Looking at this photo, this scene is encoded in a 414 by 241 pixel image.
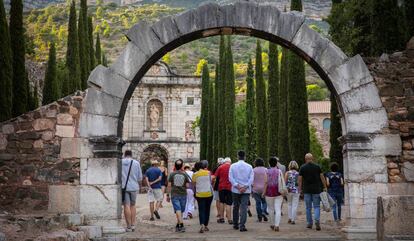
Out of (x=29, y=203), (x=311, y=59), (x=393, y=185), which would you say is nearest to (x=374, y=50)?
(x=311, y=59)

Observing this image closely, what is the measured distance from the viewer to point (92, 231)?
9.00 m

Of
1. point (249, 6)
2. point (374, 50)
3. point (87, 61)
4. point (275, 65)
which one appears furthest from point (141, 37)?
point (87, 61)

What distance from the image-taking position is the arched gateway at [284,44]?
9.33 m

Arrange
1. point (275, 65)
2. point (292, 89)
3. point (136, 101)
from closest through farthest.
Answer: point (292, 89), point (275, 65), point (136, 101)

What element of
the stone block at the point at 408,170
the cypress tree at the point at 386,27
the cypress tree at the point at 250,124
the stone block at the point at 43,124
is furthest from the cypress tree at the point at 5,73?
the cypress tree at the point at 250,124

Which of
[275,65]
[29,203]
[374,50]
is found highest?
[275,65]

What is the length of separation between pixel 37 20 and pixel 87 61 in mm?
91618

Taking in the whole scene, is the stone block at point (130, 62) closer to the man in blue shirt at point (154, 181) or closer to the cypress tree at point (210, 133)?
the man in blue shirt at point (154, 181)

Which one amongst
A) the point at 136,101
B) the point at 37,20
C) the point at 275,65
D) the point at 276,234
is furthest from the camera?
the point at 37,20

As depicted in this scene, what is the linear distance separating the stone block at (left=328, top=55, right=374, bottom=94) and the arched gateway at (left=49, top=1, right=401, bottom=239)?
2cm

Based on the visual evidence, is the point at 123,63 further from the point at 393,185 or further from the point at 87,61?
the point at 87,61

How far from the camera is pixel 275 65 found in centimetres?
2978

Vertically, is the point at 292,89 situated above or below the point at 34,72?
below

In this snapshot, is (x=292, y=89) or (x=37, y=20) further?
(x=37, y=20)
